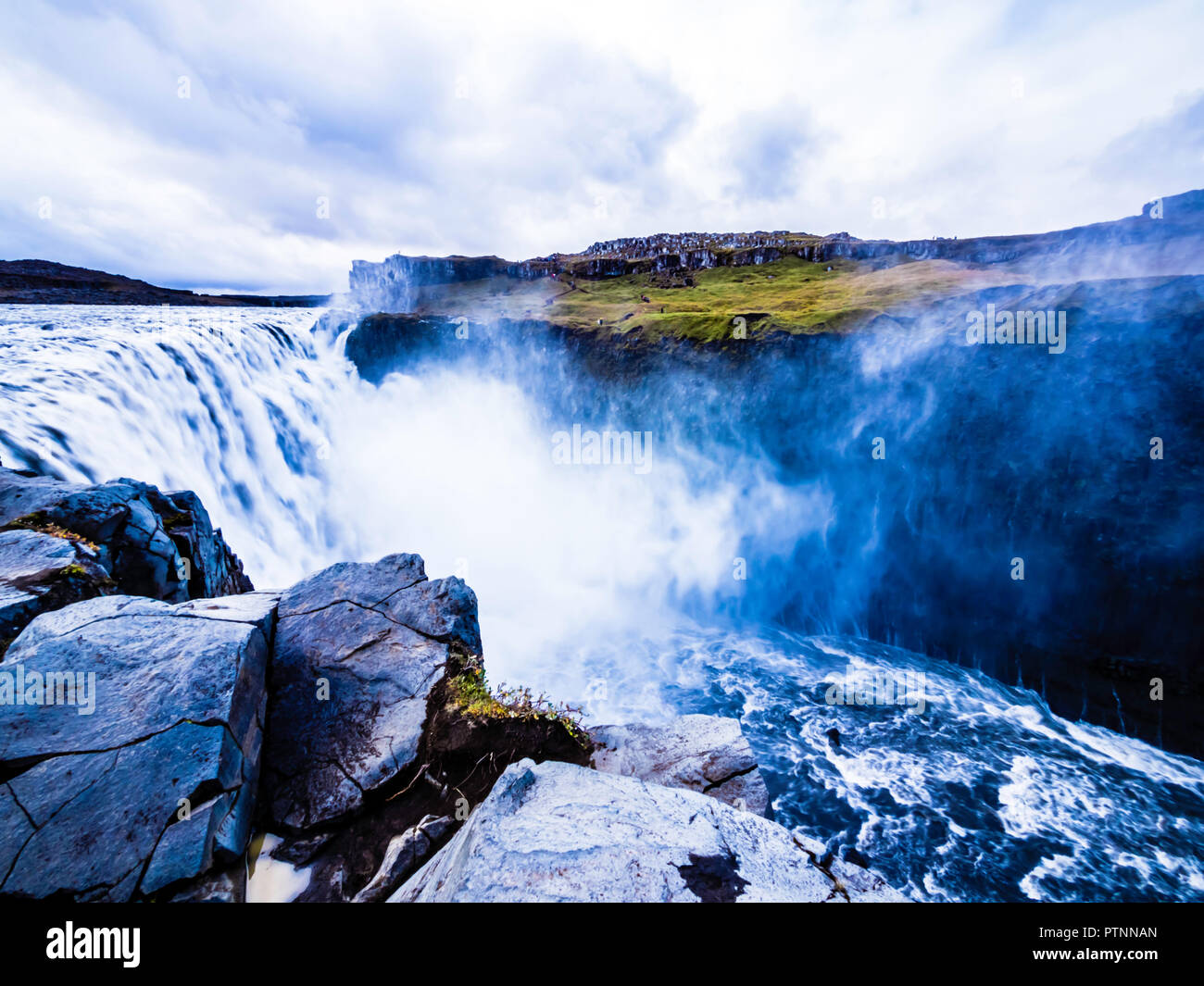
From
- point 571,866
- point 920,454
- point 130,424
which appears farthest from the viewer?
point 920,454

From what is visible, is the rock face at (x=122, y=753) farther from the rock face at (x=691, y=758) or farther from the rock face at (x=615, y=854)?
the rock face at (x=691, y=758)

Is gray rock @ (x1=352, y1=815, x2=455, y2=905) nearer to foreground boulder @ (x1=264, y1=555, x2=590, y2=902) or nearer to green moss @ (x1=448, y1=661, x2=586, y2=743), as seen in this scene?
foreground boulder @ (x1=264, y1=555, x2=590, y2=902)

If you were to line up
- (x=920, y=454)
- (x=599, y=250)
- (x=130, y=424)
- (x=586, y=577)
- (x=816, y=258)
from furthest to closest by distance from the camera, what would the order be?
(x=599, y=250) < (x=816, y=258) < (x=586, y=577) < (x=920, y=454) < (x=130, y=424)

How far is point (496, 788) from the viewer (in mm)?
5039

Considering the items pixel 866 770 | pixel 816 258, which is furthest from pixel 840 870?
pixel 816 258

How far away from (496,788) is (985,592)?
77.1 feet

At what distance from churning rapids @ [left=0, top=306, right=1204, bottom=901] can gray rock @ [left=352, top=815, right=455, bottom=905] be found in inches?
425

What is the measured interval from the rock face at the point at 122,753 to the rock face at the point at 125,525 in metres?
2.30

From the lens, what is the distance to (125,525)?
8.09 metres

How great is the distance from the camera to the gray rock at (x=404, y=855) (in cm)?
501

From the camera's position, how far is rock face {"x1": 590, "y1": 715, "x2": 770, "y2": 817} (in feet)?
23.8

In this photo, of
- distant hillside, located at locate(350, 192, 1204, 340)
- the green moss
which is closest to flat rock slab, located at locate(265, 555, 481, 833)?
the green moss

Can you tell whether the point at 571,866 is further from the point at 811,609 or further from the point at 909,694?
the point at 811,609
